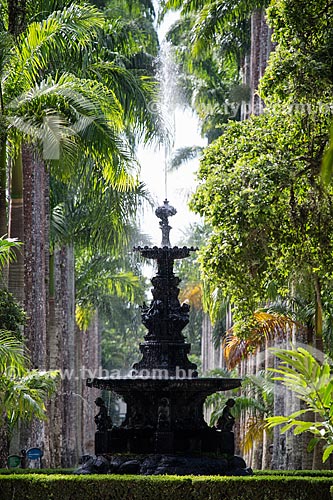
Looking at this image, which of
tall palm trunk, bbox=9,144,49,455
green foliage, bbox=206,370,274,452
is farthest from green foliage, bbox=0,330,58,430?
green foliage, bbox=206,370,274,452

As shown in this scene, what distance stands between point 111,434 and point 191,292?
29858 millimetres

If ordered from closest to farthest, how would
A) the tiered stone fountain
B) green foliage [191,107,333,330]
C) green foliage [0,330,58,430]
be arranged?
1. green foliage [0,330,58,430]
2. green foliage [191,107,333,330]
3. the tiered stone fountain

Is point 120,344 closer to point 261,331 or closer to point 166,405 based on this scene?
point 261,331

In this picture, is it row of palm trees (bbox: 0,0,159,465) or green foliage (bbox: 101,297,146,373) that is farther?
green foliage (bbox: 101,297,146,373)

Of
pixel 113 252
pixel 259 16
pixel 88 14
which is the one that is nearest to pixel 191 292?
pixel 113 252

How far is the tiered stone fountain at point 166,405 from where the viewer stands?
50.2 feet

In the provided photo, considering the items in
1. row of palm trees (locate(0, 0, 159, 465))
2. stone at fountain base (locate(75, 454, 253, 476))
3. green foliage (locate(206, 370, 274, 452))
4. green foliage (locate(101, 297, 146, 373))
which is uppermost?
row of palm trees (locate(0, 0, 159, 465))

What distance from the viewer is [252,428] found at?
24766 millimetres

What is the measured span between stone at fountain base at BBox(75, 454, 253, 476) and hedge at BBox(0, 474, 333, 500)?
3.97ft

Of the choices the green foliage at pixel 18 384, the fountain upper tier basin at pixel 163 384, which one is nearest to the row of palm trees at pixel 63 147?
the fountain upper tier basin at pixel 163 384

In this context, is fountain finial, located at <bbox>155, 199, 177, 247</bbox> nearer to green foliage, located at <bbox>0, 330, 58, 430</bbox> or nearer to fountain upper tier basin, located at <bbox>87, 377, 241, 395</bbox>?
fountain upper tier basin, located at <bbox>87, 377, 241, 395</bbox>

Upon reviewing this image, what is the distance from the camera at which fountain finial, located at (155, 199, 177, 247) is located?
17422 mm

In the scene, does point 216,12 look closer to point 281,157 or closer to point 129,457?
point 281,157

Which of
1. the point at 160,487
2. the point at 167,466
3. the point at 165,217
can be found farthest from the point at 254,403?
the point at 160,487
